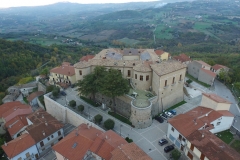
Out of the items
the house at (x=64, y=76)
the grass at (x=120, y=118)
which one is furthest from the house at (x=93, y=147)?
the house at (x=64, y=76)

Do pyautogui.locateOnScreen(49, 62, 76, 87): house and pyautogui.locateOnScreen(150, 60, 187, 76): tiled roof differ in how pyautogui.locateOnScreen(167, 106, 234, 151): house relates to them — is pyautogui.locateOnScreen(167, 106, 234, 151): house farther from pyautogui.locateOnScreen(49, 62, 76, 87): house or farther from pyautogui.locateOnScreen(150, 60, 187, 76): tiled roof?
pyautogui.locateOnScreen(49, 62, 76, 87): house

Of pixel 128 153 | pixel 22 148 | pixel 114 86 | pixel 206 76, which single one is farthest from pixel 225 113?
pixel 22 148

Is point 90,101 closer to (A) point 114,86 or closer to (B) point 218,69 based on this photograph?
(A) point 114,86

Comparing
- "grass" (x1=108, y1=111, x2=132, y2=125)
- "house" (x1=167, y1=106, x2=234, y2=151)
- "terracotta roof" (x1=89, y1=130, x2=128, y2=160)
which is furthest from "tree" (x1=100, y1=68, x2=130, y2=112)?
"house" (x1=167, y1=106, x2=234, y2=151)

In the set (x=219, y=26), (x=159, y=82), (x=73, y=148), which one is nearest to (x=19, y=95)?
(x=73, y=148)

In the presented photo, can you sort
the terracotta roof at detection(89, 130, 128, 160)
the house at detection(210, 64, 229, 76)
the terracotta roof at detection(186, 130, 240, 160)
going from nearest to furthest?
the terracotta roof at detection(186, 130, 240, 160)
the terracotta roof at detection(89, 130, 128, 160)
the house at detection(210, 64, 229, 76)

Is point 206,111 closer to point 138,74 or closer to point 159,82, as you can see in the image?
point 159,82

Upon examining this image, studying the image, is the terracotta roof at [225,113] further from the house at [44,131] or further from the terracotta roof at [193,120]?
the house at [44,131]
